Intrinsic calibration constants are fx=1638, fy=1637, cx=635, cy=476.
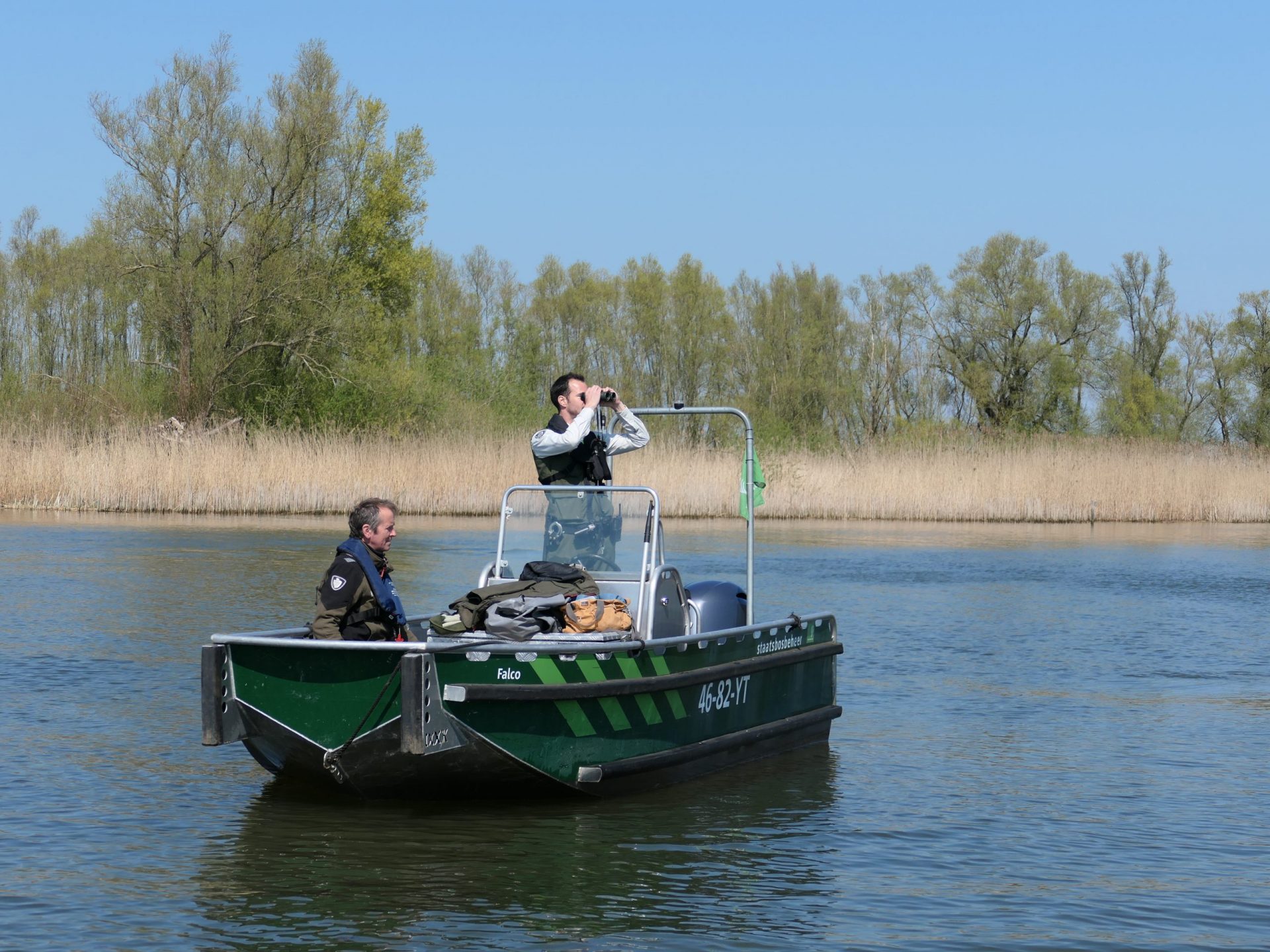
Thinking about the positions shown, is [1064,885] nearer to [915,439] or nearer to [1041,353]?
[915,439]

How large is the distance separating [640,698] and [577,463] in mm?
1681

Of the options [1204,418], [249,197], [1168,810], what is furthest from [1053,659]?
[1204,418]

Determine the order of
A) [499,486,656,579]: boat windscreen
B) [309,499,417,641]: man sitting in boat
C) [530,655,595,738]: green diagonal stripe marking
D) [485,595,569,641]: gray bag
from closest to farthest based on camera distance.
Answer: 1. [530,655,595,738]: green diagonal stripe marking
2. [485,595,569,641]: gray bag
3. [309,499,417,641]: man sitting in boat
4. [499,486,656,579]: boat windscreen

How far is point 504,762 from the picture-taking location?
7504mm

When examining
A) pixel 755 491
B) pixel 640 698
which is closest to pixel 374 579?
pixel 640 698

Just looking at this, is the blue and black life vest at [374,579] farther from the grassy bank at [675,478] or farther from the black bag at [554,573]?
the grassy bank at [675,478]

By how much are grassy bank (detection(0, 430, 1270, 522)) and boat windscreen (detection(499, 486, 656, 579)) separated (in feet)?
67.6

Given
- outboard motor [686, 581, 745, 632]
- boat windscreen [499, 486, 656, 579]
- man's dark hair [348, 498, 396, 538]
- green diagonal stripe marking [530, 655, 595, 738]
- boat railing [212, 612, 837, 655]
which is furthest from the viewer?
outboard motor [686, 581, 745, 632]

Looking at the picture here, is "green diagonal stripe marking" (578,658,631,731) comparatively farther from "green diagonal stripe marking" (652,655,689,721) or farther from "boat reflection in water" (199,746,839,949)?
"boat reflection in water" (199,746,839,949)

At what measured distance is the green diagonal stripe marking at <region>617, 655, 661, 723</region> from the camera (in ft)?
25.3

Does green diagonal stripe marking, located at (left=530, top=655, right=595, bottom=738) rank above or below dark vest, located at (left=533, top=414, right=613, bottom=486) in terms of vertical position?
below

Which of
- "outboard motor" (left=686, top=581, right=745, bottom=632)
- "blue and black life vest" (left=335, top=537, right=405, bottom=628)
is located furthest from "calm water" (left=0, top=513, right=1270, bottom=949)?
"blue and black life vest" (left=335, top=537, right=405, bottom=628)

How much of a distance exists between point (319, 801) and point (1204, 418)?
56.3 meters

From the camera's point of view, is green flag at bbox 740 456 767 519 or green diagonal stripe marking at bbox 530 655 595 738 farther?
green flag at bbox 740 456 767 519
